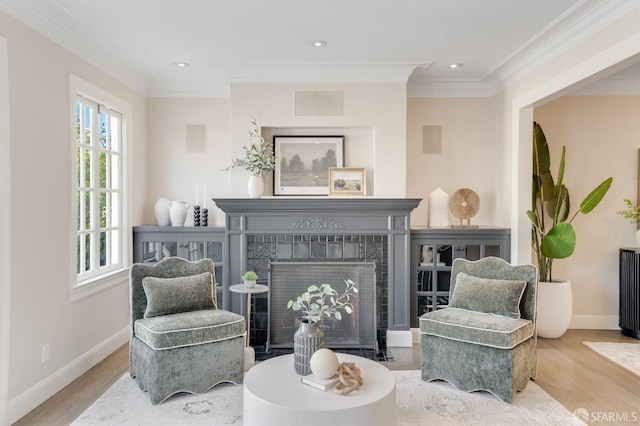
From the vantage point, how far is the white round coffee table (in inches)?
87.4

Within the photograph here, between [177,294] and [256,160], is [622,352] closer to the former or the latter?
[256,160]

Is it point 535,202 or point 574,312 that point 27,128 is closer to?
point 535,202

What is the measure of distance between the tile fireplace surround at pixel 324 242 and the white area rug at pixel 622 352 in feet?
5.82

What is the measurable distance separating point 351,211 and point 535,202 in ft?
6.52

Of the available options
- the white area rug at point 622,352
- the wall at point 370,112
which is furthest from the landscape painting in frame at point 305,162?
the white area rug at point 622,352

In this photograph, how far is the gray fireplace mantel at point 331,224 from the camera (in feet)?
14.4

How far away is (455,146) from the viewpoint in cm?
510

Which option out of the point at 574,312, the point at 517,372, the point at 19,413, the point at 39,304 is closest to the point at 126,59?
the point at 39,304

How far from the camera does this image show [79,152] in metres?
3.82

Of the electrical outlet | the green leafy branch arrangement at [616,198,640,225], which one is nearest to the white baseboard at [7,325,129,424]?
the electrical outlet

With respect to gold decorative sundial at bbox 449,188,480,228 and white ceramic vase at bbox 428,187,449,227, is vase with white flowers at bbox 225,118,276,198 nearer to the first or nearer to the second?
white ceramic vase at bbox 428,187,449,227

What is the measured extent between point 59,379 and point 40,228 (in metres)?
1.12

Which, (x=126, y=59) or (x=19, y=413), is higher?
(x=126, y=59)

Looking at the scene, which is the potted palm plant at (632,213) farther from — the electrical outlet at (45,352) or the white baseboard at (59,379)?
the electrical outlet at (45,352)
